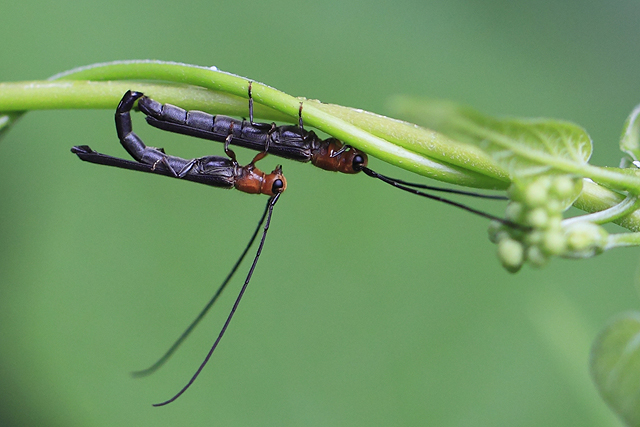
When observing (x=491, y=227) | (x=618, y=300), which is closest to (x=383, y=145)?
(x=491, y=227)

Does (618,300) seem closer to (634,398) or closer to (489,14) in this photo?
(489,14)

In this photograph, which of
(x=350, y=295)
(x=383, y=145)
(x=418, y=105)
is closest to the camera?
(x=418, y=105)

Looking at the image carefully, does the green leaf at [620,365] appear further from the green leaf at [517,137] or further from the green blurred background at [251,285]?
the green blurred background at [251,285]

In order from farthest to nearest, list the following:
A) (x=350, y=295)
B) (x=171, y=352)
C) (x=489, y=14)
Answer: (x=489, y=14) < (x=350, y=295) < (x=171, y=352)

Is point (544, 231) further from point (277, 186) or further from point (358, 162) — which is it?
point (277, 186)

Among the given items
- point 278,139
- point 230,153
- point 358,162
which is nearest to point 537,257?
point 358,162

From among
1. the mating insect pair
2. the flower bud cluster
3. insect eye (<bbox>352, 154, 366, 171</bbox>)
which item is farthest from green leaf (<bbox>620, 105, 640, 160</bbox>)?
insect eye (<bbox>352, 154, 366, 171</bbox>)
